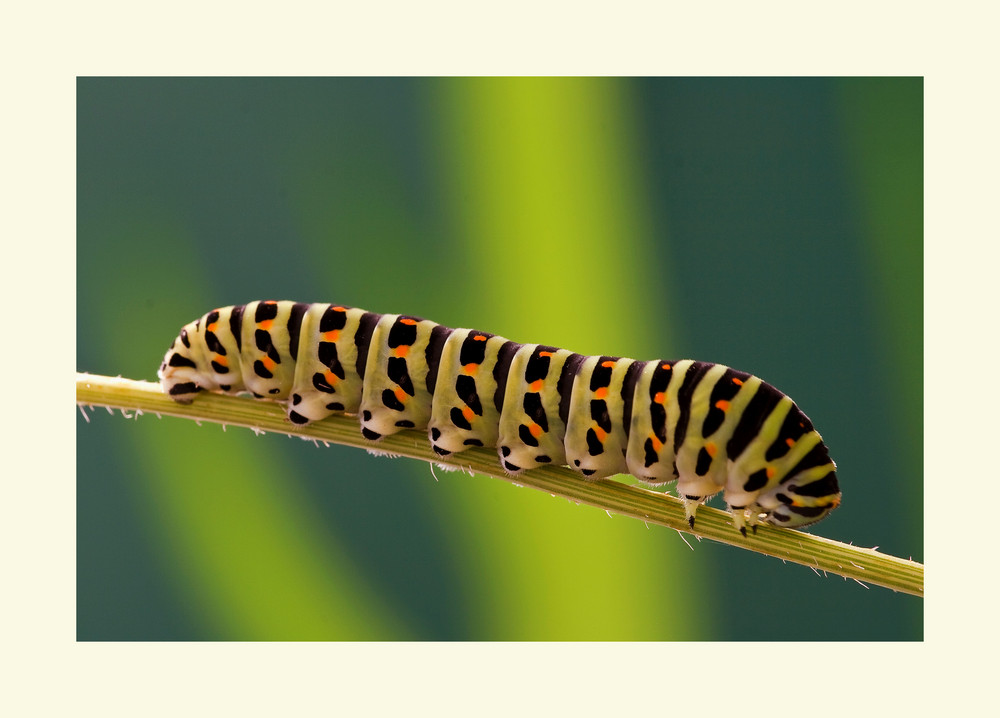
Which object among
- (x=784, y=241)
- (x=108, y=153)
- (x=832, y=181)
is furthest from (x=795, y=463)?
(x=108, y=153)

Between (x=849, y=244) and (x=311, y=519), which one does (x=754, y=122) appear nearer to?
(x=849, y=244)

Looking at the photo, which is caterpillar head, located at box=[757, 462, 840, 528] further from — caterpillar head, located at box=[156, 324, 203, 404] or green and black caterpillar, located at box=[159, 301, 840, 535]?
caterpillar head, located at box=[156, 324, 203, 404]

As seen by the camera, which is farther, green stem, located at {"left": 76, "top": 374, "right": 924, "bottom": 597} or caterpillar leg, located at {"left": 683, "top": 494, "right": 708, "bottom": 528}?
caterpillar leg, located at {"left": 683, "top": 494, "right": 708, "bottom": 528}

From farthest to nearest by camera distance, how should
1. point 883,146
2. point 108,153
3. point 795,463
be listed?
point 108,153, point 883,146, point 795,463

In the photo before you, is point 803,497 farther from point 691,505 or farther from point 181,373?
point 181,373

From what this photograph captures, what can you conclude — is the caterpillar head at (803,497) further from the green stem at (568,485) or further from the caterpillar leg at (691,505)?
the caterpillar leg at (691,505)

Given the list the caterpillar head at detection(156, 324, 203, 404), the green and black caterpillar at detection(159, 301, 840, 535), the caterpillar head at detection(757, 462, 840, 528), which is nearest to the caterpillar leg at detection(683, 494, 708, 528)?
the green and black caterpillar at detection(159, 301, 840, 535)

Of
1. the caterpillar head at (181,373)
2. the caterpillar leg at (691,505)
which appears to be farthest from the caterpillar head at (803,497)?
the caterpillar head at (181,373)
